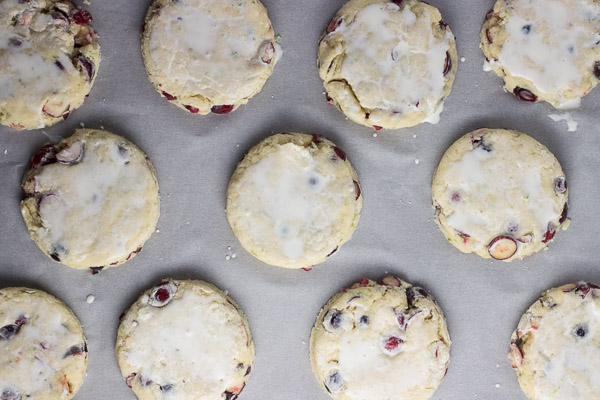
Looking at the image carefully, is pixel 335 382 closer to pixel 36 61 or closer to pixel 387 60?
pixel 387 60

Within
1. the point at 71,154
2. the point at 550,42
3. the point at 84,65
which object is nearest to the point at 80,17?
the point at 84,65

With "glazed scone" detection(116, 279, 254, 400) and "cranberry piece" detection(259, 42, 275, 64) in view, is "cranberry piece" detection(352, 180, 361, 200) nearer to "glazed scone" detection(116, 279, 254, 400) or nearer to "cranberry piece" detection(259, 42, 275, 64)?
"cranberry piece" detection(259, 42, 275, 64)

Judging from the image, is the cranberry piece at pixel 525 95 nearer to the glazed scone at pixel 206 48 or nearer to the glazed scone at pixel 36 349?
the glazed scone at pixel 206 48

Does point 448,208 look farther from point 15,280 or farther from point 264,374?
point 15,280

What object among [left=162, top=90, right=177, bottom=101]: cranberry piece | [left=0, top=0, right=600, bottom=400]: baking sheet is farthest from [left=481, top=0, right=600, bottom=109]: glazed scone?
[left=162, top=90, right=177, bottom=101]: cranberry piece

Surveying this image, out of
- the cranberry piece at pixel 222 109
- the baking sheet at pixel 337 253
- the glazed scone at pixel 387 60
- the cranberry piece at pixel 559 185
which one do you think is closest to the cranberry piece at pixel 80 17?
the baking sheet at pixel 337 253

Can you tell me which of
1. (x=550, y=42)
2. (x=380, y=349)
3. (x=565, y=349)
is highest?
(x=550, y=42)

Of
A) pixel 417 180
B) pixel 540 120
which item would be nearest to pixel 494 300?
pixel 417 180
